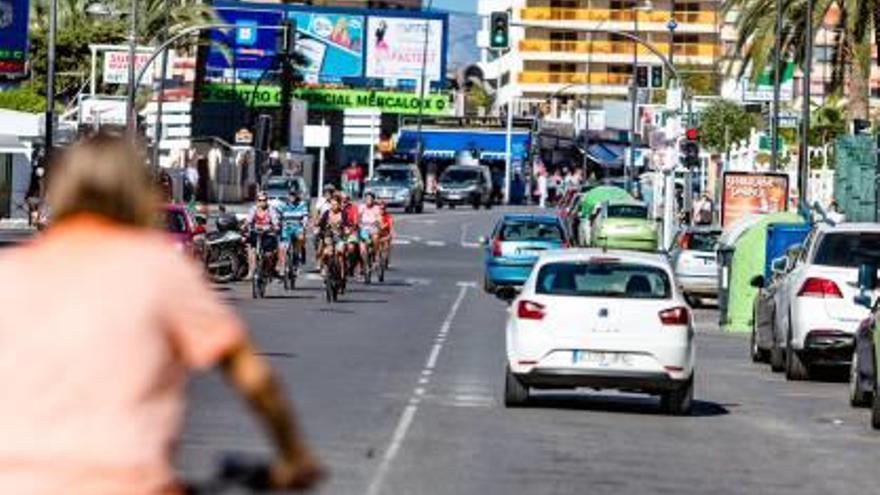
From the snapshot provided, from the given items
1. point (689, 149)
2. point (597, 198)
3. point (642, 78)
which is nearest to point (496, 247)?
point (689, 149)

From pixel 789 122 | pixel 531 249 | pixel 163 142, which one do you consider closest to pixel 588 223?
pixel 531 249

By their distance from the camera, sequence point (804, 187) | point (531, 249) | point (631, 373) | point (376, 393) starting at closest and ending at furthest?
point (631, 373) < point (376, 393) < point (531, 249) < point (804, 187)

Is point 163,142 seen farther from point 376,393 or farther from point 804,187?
point 376,393

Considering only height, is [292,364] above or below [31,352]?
below

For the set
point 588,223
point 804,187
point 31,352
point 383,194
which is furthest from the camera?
point 383,194

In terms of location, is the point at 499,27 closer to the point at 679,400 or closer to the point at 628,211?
the point at 628,211

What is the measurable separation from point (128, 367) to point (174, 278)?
25 cm

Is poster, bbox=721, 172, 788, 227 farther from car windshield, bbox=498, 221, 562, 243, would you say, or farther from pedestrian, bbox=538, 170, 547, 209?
pedestrian, bbox=538, 170, 547, 209

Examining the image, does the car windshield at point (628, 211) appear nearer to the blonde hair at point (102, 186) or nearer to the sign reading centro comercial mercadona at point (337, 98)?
the blonde hair at point (102, 186)

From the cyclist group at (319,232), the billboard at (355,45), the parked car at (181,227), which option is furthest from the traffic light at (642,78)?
the parked car at (181,227)

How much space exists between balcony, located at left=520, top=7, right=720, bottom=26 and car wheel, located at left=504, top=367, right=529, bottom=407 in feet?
501

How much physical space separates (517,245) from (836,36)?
1241 cm

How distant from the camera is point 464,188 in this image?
113m

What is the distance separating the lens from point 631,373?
2338 centimetres
